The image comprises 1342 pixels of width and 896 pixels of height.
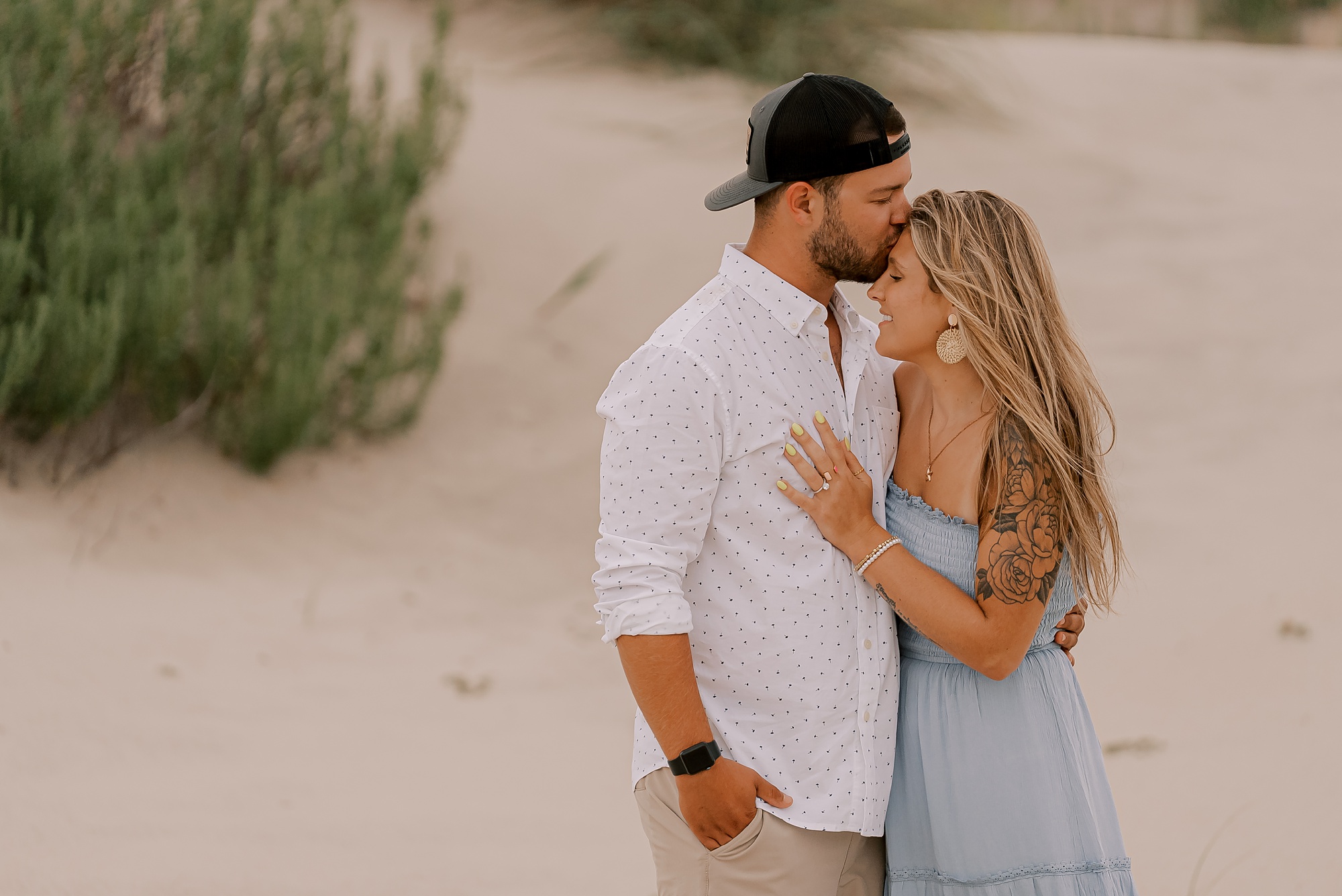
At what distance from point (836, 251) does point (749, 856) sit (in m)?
1.10

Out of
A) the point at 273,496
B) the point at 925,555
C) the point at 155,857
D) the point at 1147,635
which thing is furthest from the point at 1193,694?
the point at 273,496

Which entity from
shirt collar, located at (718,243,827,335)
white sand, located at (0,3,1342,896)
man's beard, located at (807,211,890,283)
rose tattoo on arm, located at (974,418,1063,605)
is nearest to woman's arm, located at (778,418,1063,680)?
rose tattoo on arm, located at (974,418,1063,605)

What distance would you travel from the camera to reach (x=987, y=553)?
2.11 m

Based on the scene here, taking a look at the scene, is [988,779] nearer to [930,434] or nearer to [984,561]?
[984,561]

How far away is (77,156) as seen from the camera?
19.1 ft

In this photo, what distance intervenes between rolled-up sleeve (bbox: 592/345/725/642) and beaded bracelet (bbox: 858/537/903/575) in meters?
0.29

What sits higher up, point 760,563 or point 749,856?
point 760,563

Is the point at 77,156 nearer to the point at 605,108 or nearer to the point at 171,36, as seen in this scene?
the point at 171,36

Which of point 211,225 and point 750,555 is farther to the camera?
point 211,225

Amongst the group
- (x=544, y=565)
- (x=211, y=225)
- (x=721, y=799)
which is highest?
(x=721, y=799)

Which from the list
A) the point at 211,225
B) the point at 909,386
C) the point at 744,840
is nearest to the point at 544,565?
the point at 211,225

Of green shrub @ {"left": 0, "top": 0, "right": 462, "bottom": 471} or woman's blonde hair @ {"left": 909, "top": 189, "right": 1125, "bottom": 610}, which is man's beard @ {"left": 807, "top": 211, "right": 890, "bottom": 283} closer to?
woman's blonde hair @ {"left": 909, "top": 189, "right": 1125, "bottom": 610}

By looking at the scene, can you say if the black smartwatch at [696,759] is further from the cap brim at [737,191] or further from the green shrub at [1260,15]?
the green shrub at [1260,15]

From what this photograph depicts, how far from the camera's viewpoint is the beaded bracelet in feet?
6.98
